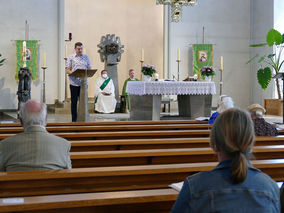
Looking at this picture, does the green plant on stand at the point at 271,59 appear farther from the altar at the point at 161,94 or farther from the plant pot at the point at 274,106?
the altar at the point at 161,94

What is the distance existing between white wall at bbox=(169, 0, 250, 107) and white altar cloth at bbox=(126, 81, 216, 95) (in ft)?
15.1

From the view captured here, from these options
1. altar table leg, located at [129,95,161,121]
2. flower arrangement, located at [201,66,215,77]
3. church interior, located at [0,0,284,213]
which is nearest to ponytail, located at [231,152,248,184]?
Answer: church interior, located at [0,0,284,213]

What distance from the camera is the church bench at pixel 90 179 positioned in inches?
82.1

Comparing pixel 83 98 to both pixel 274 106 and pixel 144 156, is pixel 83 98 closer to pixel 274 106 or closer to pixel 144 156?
pixel 144 156

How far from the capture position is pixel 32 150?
2322 mm

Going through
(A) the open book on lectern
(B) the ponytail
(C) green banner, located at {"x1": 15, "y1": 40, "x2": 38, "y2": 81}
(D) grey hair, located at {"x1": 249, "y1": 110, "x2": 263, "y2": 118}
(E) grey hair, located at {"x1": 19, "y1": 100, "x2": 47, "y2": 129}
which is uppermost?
(C) green banner, located at {"x1": 15, "y1": 40, "x2": 38, "y2": 81}

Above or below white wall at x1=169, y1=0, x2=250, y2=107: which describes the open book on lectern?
below

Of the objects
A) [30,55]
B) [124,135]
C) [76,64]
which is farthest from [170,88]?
[30,55]

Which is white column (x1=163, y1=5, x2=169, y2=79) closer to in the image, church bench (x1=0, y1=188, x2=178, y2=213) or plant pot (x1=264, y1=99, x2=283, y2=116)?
plant pot (x1=264, y1=99, x2=283, y2=116)

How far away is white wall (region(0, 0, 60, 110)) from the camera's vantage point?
1206 centimetres

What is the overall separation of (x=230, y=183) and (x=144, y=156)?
1.58 meters

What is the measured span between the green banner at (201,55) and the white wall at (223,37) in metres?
0.37

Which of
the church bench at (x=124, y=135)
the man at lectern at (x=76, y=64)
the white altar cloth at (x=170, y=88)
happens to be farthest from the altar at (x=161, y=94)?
the church bench at (x=124, y=135)

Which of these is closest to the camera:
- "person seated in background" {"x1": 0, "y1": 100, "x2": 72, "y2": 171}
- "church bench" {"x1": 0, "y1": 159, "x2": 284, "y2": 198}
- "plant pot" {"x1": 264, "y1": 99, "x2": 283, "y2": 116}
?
"church bench" {"x1": 0, "y1": 159, "x2": 284, "y2": 198}
